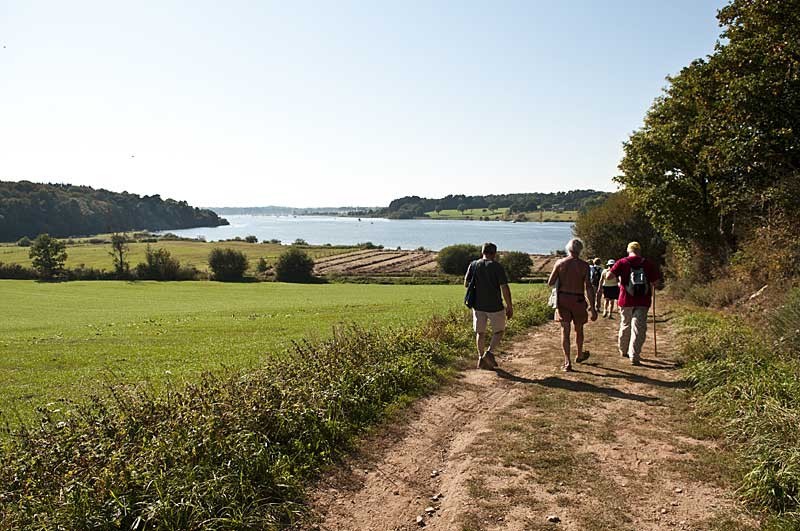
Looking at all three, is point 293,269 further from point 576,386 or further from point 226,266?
point 576,386

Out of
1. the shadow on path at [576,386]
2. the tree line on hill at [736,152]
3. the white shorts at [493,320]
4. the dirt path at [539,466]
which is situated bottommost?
the shadow on path at [576,386]

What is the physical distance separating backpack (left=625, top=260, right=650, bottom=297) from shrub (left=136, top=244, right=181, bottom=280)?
7176 cm

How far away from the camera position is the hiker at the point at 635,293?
10188 mm

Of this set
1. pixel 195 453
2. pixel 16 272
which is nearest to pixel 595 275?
pixel 195 453

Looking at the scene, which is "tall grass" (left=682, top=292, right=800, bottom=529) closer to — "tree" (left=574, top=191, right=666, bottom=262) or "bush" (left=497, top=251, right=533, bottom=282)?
"tree" (left=574, top=191, right=666, bottom=262)

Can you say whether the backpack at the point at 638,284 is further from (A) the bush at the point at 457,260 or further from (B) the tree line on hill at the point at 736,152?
(A) the bush at the point at 457,260

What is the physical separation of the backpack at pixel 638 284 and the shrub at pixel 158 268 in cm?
7176

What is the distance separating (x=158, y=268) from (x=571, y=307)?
240 ft

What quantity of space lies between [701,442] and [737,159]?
526 inches

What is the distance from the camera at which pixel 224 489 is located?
15.3 feet

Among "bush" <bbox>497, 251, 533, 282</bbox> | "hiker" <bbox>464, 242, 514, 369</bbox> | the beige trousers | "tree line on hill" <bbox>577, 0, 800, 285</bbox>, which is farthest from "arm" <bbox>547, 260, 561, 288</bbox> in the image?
"bush" <bbox>497, 251, 533, 282</bbox>

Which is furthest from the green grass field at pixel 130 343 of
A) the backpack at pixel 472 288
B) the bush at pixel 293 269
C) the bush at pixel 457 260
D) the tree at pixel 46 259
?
the bush at pixel 457 260

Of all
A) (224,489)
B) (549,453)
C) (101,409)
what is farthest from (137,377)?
(549,453)

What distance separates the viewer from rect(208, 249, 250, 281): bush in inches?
2884
